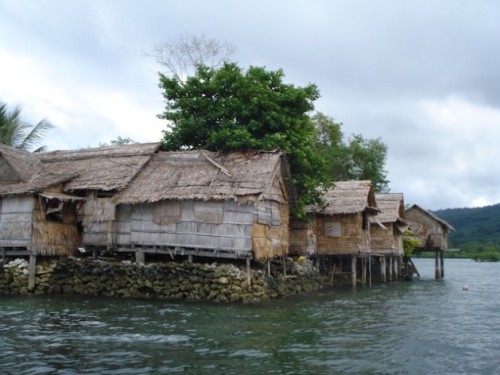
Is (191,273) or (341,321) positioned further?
(191,273)

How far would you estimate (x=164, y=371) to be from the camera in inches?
402

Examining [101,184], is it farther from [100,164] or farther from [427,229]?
[427,229]

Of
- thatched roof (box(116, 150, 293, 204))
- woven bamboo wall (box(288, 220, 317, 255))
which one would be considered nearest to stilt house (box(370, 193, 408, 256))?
woven bamboo wall (box(288, 220, 317, 255))

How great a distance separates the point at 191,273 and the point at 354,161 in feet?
102

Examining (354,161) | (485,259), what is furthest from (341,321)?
(485,259)

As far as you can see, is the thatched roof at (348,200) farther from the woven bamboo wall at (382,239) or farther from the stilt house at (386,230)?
the woven bamboo wall at (382,239)

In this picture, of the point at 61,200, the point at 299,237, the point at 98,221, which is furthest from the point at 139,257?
the point at 299,237

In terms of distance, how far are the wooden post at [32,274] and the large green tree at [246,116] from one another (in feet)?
25.0

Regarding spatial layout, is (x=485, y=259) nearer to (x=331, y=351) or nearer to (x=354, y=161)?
(x=354, y=161)

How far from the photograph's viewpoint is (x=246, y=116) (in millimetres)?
23688

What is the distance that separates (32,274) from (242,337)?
453 inches

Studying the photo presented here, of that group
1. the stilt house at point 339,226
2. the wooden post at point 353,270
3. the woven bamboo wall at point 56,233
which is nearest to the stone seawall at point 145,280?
the woven bamboo wall at point 56,233

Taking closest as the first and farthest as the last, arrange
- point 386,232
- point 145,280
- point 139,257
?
point 145,280, point 139,257, point 386,232

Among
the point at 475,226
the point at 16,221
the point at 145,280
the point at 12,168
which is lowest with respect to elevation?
the point at 145,280
